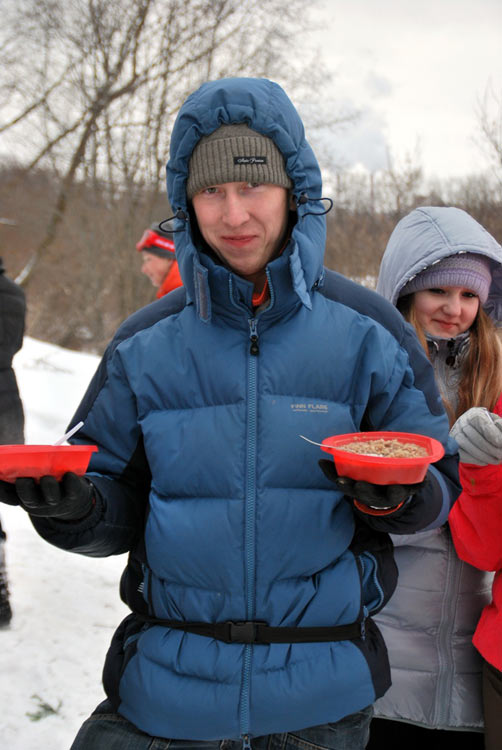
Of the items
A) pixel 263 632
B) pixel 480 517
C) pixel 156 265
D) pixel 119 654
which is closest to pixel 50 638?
pixel 119 654

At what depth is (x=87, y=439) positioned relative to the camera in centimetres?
178

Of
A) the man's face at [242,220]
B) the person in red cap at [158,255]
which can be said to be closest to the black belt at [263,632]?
the man's face at [242,220]

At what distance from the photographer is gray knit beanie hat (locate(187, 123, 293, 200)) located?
164cm

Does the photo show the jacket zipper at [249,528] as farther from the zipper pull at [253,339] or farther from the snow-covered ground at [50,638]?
the snow-covered ground at [50,638]

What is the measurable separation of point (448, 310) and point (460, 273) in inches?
5.2

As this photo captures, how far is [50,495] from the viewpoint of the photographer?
1471mm

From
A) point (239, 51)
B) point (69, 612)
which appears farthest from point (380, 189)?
point (69, 612)

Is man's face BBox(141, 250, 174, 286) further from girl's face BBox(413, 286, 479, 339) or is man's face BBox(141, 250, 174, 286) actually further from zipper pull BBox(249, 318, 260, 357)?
zipper pull BBox(249, 318, 260, 357)

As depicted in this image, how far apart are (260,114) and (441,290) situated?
1003mm

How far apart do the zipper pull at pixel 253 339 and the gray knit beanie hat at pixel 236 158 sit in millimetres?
356

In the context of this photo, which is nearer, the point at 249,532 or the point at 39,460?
the point at 39,460

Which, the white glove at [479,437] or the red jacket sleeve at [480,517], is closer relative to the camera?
the white glove at [479,437]

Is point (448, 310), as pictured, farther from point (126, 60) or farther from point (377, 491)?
point (126, 60)

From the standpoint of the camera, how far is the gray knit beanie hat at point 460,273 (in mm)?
2270
